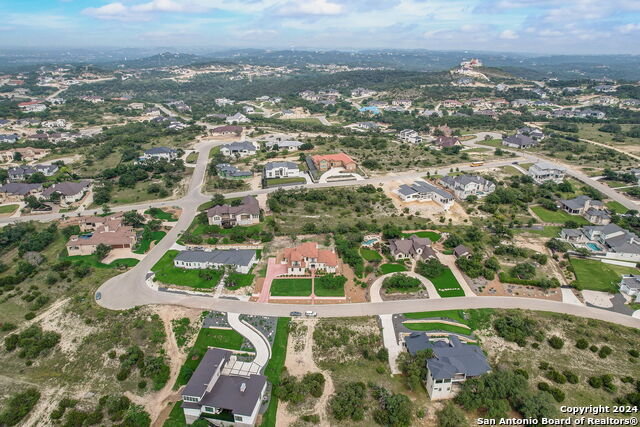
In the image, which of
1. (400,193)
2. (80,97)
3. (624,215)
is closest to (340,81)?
(80,97)

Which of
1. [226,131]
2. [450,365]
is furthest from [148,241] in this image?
[226,131]

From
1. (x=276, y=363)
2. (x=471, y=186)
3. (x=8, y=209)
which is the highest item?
(x=471, y=186)

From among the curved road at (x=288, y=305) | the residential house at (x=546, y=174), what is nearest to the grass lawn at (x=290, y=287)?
the curved road at (x=288, y=305)

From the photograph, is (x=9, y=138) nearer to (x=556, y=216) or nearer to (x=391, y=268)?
(x=391, y=268)

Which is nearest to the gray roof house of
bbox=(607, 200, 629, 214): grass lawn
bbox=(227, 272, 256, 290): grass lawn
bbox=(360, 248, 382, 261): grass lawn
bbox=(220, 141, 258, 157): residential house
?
bbox=(227, 272, 256, 290): grass lawn

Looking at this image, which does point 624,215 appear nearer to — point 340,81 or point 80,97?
point 340,81

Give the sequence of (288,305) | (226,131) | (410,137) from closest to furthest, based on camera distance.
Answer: (288,305), (410,137), (226,131)

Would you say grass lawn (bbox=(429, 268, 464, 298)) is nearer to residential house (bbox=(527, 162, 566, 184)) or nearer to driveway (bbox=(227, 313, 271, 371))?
driveway (bbox=(227, 313, 271, 371))
